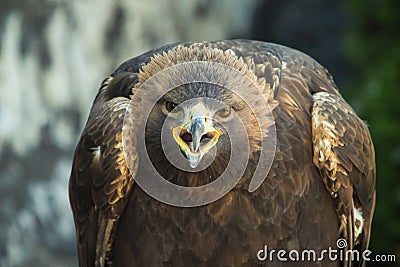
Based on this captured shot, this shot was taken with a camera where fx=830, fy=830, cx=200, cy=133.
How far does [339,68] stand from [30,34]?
3.57m

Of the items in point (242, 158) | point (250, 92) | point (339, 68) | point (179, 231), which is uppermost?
point (339, 68)

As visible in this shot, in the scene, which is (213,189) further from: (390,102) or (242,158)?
(390,102)

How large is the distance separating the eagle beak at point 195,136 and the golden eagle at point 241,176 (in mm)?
227

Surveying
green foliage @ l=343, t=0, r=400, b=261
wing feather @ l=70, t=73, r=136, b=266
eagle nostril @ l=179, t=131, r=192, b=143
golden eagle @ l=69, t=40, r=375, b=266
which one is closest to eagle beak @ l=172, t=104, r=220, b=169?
eagle nostril @ l=179, t=131, r=192, b=143

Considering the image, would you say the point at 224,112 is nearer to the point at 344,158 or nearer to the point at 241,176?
the point at 241,176

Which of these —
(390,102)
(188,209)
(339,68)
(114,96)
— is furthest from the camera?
(339,68)

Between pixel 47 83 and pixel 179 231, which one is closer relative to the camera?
pixel 179 231

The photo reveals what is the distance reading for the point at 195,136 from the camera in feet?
11.7

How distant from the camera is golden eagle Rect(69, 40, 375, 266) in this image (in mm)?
4109

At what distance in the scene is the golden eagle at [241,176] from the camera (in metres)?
4.11

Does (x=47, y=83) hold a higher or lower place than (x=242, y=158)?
higher

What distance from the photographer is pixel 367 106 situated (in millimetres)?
7348

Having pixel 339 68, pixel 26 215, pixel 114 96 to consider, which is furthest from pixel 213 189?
pixel 339 68

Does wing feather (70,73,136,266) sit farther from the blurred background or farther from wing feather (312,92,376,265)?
the blurred background
